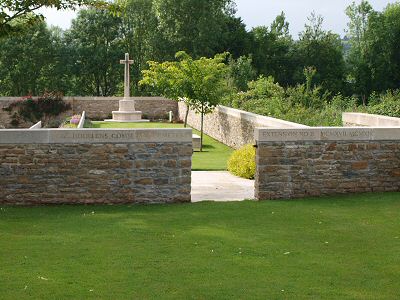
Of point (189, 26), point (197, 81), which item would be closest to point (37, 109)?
point (189, 26)

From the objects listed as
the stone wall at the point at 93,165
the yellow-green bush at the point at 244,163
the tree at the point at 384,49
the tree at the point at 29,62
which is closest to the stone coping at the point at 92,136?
the stone wall at the point at 93,165

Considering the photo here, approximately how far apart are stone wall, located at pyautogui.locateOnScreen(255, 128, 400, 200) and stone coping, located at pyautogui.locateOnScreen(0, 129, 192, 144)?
1534 mm

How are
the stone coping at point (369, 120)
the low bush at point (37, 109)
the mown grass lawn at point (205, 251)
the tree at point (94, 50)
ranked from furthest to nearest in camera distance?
the tree at point (94, 50), the low bush at point (37, 109), the stone coping at point (369, 120), the mown grass lawn at point (205, 251)

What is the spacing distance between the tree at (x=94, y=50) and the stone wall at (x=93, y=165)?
141 ft

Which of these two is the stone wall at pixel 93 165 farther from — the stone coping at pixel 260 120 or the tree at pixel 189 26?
the tree at pixel 189 26

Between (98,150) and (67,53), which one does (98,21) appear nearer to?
(67,53)

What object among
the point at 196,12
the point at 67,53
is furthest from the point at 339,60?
the point at 67,53

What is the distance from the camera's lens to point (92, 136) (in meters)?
12.0

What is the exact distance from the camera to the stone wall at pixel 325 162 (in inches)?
488

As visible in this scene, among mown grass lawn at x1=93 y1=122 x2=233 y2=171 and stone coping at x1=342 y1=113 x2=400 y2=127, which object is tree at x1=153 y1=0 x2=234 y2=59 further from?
stone coping at x1=342 y1=113 x2=400 y2=127

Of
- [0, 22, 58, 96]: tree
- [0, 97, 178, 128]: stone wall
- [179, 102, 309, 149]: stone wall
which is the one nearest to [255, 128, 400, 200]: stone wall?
[179, 102, 309, 149]: stone wall

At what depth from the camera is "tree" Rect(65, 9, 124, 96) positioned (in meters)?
54.4

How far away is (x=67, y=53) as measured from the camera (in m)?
54.3

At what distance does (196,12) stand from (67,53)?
1059 cm
